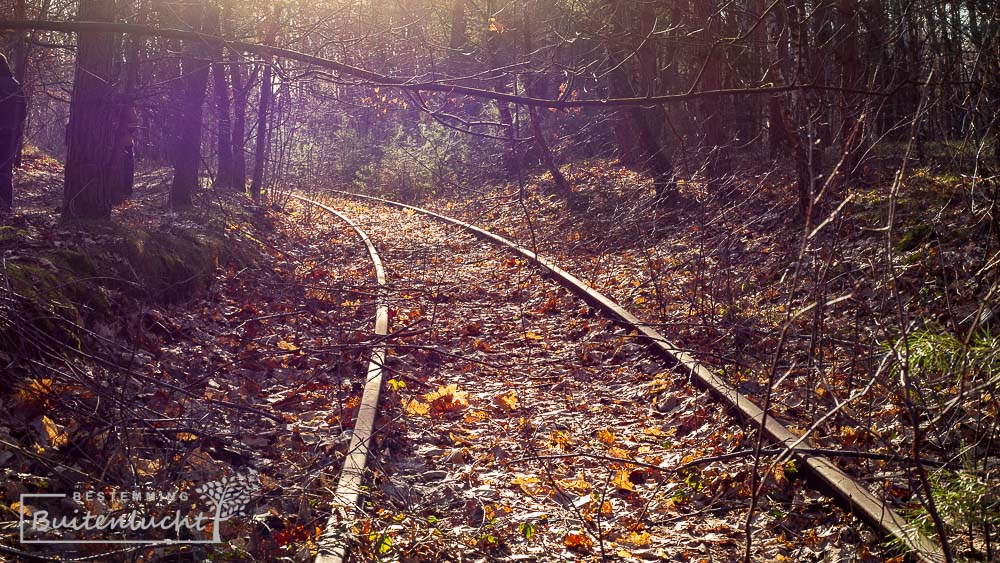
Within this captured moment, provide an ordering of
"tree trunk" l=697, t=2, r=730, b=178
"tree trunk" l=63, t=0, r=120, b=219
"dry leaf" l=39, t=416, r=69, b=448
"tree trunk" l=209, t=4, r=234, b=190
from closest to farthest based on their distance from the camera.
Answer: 1. "dry leaf" l=39, t=416, r=69, b=448
2. "tree trunk" l=63, t=0, r=120, b=219
3. "tree trunk" l=697, t=2, r=730, b=178
4. "tree trunk" l=209, t=4, r=234, b=190

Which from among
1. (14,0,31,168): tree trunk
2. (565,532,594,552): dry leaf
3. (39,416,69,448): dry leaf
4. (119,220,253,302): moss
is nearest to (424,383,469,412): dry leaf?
(565,532,594,552): dry leaf

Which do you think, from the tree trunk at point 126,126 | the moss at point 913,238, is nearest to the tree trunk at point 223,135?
the tree trunk at point 126,126

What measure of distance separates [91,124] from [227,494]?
21.9 feet

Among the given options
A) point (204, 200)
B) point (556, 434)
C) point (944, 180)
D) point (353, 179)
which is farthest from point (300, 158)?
point (556, 434)

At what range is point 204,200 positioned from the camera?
554 inches

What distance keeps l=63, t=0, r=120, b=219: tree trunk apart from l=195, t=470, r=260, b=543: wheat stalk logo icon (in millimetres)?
5925

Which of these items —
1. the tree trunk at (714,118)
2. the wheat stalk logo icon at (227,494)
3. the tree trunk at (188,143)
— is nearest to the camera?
the wheat stalk logo icon at (227,494)

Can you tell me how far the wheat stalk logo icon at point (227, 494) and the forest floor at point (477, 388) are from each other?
0.09 m

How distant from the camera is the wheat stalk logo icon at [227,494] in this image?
380 centimetres

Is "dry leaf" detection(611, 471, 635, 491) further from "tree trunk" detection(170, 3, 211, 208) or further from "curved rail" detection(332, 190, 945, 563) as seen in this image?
"tree trunk" detection(170, 3, 211, 208)

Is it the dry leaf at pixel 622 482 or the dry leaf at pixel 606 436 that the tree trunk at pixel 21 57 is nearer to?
the dry leaf at pixel 606 436

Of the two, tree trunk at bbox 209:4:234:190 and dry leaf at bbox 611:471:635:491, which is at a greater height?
tree trunk at bbox 209:4:234:190

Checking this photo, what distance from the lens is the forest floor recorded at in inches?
154

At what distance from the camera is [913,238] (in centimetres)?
856
